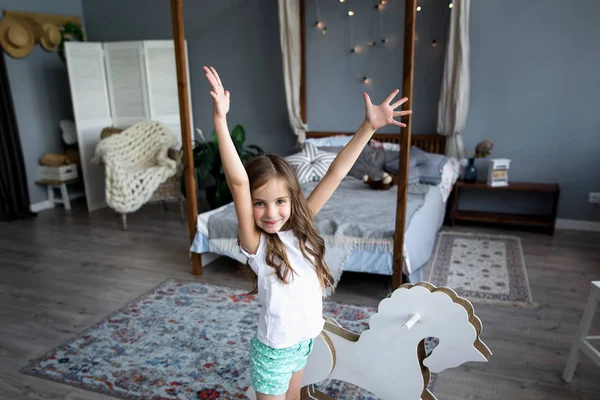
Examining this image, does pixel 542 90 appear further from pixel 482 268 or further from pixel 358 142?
pixel 358 142

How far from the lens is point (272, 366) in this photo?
1.29m

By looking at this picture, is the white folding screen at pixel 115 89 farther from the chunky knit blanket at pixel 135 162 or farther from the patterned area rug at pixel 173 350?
the patterned area rug at pixel 173 350

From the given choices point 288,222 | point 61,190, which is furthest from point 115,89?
point 288,222

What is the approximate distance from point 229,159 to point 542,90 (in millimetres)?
3896

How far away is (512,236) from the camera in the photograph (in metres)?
4.04

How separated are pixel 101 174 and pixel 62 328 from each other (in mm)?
3030

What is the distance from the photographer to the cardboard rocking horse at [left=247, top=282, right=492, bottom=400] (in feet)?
4.70

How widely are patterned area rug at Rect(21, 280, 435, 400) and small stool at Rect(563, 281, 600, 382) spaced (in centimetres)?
63

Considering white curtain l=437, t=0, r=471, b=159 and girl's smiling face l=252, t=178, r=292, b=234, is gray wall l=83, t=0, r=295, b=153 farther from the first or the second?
girl's smiling face l=252, t=178, r=292, b=234

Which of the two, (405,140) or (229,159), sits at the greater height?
(229,159)

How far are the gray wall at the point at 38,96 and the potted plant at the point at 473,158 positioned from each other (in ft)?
15.0

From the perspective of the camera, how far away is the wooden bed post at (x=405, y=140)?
2359 millimetres


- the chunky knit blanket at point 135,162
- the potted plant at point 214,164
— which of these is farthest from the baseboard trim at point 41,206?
the potted plant at point 214,164

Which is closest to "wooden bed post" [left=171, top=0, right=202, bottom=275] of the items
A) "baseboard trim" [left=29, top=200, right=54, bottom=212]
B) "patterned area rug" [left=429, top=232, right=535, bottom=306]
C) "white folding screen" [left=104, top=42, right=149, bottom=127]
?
"patterned area rug" [left=429, top=232, right=535, bottom=306]
